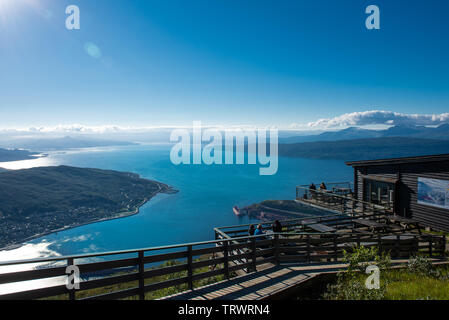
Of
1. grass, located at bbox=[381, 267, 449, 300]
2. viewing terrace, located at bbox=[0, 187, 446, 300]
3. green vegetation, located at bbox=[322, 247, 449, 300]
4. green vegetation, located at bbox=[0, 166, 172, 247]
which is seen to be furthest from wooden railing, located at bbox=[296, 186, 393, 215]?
green vegetation, located at bbox=[0, 166, 172, 247]

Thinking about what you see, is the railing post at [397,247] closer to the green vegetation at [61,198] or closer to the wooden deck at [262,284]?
the wooden deck at [262,284]

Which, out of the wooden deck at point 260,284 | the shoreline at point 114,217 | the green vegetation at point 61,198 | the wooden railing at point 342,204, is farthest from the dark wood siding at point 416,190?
the green vegetation at point 61,198

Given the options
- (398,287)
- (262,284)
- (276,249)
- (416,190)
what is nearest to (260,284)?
(262,284)

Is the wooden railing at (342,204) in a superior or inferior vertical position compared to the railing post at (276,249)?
inferior

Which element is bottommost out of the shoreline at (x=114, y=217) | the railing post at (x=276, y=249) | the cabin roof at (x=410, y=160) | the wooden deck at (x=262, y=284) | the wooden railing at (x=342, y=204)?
the shoreline at (x=114, y=217)

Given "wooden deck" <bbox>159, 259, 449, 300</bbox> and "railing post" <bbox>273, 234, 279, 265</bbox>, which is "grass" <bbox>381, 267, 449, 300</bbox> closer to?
"wooden deck" <bbox>159, 259, 449, 300</bbox>

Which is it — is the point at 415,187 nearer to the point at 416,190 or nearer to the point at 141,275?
the point at 416,190
